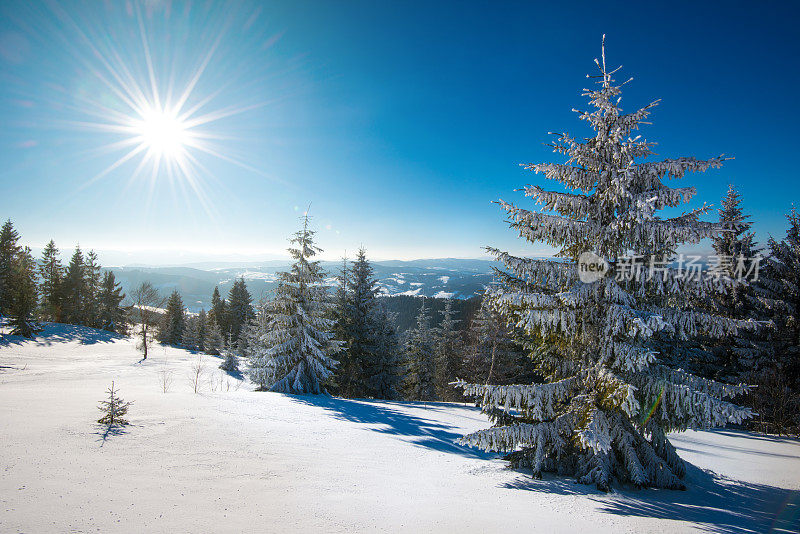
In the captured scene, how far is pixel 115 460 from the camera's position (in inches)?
185

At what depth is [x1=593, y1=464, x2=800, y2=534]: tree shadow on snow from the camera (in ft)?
16.1

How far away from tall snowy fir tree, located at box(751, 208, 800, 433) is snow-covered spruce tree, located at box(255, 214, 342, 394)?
2185 cm

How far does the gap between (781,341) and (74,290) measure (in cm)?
7087

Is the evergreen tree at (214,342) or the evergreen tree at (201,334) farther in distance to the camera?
the evergreen tree at (201,334)

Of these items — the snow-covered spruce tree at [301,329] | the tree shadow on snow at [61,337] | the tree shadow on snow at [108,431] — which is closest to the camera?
the tree shadow on snow at [108,431]

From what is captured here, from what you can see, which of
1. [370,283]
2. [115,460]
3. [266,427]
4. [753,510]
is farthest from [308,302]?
[753,510]

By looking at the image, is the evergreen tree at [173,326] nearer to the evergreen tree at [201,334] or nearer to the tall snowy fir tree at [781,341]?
the evergreen tree at [201,334]

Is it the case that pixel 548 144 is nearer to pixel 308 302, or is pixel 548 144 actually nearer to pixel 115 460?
pixel 115 460

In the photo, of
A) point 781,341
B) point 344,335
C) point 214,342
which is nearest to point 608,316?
point 344,335

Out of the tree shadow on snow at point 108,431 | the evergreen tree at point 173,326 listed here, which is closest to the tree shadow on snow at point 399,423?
the tree shadow on snow at point 108,431

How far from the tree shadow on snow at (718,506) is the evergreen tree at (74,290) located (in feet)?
201

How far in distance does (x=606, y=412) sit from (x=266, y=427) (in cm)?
810

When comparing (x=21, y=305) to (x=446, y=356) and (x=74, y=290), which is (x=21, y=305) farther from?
(x=446, y=356)

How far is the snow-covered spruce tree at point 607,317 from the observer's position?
5.94 m
